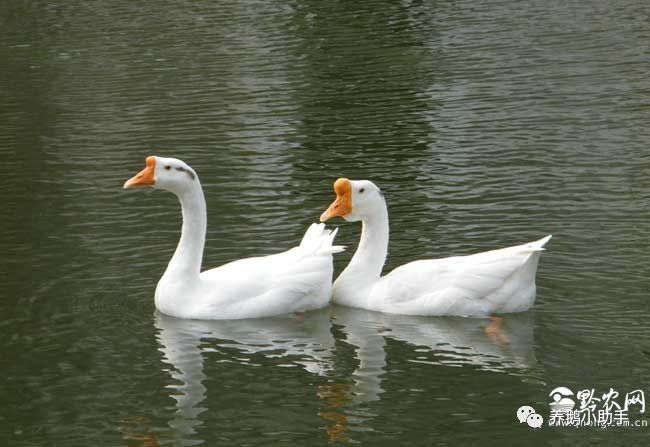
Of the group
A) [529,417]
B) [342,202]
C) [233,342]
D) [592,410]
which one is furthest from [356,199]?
[592,410]

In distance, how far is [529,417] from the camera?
33.0 ft

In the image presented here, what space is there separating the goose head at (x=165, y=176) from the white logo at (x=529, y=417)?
4057mm

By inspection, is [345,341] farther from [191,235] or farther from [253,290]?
[191,235]

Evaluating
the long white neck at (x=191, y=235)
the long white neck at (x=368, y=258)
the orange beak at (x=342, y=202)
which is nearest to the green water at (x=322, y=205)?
the long white neck at (x=368, y=258)

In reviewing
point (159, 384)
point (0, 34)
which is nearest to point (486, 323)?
point (159, 384)

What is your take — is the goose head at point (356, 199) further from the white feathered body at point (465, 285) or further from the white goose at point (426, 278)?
the white feathered body at point (465, 285)

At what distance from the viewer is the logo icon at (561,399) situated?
10203 mm

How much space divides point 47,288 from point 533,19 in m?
17.2

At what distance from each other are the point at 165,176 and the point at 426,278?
2.56 metres

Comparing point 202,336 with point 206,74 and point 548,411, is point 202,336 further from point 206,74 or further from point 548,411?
point 206,74

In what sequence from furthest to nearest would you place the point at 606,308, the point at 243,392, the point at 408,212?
1. the point at 408,212
2. the point at 606,308
3. the point at 243,392

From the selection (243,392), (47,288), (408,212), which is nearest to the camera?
(243,392)

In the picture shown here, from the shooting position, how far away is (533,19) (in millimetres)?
28547

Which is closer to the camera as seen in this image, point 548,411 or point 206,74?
point 548,411
